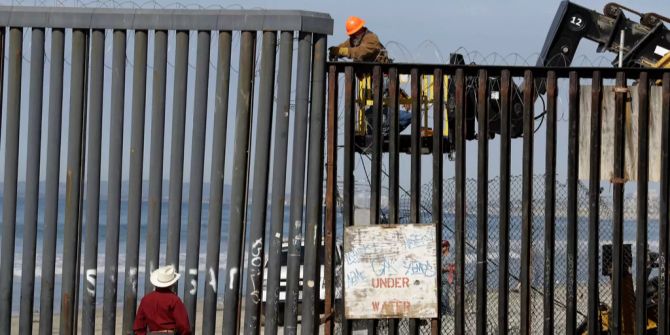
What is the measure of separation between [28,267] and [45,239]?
1.45ft

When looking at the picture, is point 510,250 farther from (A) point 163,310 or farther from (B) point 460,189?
(A) point 163,310

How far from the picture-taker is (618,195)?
10.6 m

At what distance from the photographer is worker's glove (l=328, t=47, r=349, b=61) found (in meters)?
11.6

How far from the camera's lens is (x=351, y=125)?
10516mm

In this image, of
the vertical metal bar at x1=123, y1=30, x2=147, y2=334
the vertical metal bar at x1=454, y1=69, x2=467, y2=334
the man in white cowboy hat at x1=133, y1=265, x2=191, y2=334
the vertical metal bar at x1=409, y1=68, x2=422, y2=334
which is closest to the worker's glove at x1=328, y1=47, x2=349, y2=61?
the vertical metal bar at x1=409, y1=68, x2=422, y2=334

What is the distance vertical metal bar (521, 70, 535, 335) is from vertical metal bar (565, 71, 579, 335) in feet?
1.23

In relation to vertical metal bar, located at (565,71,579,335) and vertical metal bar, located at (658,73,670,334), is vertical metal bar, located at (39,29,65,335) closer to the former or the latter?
vertical metal bar, located at (565,71,579,335)

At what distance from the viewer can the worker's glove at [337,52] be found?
11.6m

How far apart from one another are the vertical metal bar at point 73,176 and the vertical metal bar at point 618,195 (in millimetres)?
5146

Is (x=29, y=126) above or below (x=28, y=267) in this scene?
above

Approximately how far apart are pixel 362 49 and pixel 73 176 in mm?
3192

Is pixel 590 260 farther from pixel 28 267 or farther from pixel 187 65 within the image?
pixel 28 267

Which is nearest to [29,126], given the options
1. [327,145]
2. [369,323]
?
[327,145]

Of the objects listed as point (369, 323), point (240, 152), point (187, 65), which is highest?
point (187, 65)
